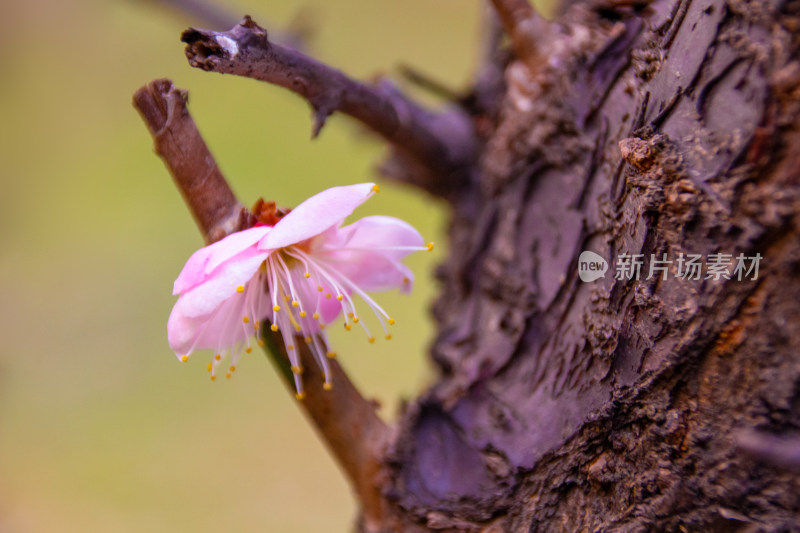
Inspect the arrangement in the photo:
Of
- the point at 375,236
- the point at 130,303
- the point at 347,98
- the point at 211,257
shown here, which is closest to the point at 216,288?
the point at 211,257

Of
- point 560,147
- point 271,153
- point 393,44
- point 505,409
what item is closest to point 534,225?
point 560,147

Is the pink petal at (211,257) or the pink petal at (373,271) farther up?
the pink petal at (211,257)

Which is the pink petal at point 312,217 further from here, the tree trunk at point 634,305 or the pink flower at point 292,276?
the tree trunk at point 634,305

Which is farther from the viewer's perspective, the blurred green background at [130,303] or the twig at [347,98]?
the blurred green background at [130,303]

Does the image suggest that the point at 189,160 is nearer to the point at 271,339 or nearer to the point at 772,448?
the point at 271,339

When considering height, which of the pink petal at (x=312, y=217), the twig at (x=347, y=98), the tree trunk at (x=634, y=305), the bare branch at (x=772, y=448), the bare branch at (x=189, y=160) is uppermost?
the twig at (x=347, y=98)

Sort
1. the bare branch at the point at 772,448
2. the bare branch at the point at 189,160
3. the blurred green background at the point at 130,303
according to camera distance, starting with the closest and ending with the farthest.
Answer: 1. the bare branch at the point at 772,448
2. the bare branch at the point at 189,160
3. the blurred green background at the point at 130,303

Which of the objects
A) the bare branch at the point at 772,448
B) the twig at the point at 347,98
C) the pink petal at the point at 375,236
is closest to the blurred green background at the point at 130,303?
the twig at the point at 347,98
